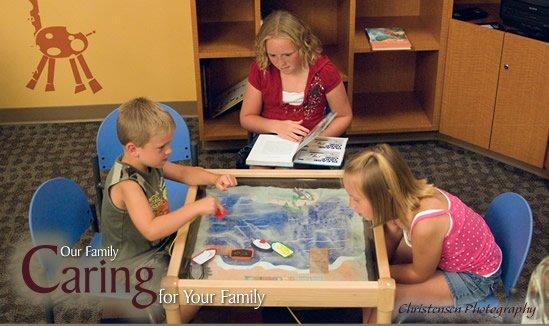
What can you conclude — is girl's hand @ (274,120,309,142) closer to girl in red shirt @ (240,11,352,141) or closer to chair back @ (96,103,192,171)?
girl in red shirt @ (240,11,352,141)

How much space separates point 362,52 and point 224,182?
1.65m

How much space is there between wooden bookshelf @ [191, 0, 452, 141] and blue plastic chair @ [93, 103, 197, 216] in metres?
0.99

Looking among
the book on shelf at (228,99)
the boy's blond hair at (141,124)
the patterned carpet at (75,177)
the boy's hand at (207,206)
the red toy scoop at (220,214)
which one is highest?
the boy's blond hair at (141,124)

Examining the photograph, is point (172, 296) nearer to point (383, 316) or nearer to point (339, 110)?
point (383, 316)

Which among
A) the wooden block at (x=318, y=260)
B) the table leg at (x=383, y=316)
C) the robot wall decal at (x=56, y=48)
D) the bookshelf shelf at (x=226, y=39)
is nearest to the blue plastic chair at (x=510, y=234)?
the table leg at (x=383, y=316)

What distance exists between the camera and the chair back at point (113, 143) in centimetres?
247

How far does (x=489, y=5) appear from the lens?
3.70m

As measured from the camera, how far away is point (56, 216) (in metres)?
2.04

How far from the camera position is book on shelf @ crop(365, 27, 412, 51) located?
347 cm

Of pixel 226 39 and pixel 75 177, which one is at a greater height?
pixel 226 39

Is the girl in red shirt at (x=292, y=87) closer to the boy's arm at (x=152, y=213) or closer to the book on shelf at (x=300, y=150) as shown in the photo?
the book on shelf at (x=300, y=150)

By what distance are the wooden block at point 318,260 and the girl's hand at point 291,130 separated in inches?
29.9

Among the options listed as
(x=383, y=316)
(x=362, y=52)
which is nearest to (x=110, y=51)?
(x=362, y=52)

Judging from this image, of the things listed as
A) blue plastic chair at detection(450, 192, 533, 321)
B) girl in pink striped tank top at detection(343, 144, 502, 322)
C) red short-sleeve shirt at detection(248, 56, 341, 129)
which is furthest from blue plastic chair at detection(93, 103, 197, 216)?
blue plastic chair at detection(450, 192, 533, 321)
